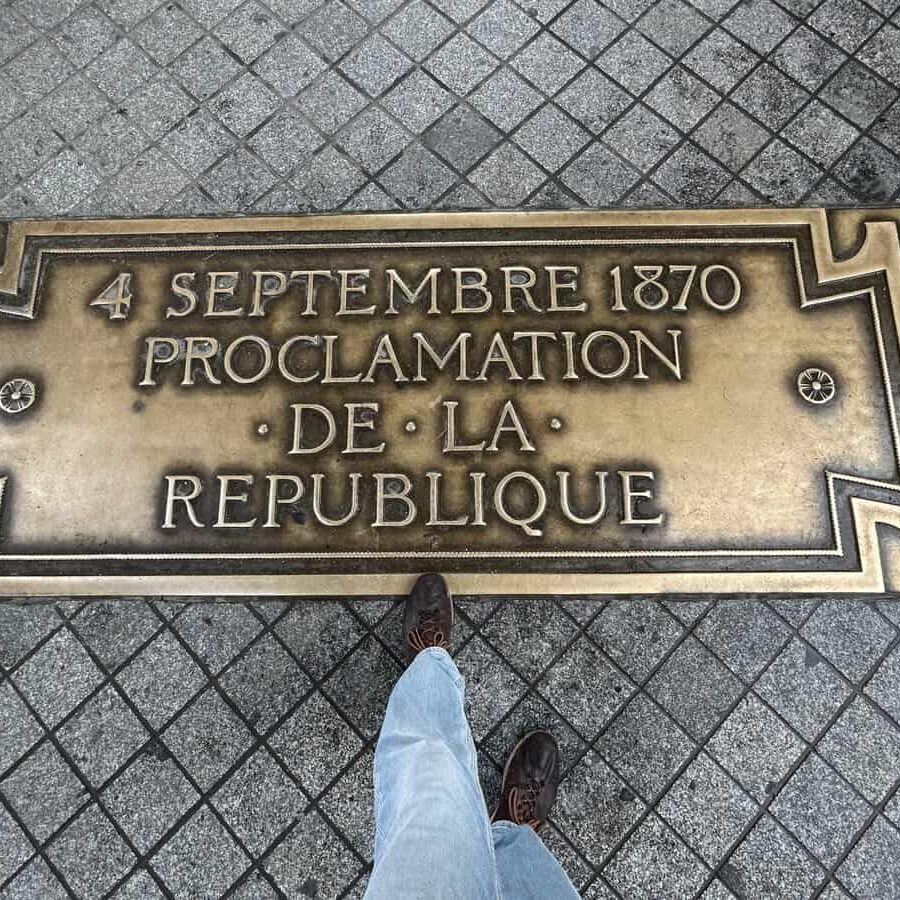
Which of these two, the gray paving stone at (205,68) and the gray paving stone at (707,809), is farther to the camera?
the gray paving stone at (205,68)

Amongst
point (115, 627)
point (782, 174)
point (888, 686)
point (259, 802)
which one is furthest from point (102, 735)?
point (782, 174)

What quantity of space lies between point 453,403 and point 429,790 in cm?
139

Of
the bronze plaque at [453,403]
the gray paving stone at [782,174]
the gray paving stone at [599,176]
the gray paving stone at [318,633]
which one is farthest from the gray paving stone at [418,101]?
the gray paving stone at [318,633]

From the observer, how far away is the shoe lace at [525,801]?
2408 mm

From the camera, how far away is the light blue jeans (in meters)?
1.80

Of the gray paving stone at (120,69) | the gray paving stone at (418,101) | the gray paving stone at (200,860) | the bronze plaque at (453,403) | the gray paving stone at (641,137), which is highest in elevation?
the gray paving stone at (120,69)

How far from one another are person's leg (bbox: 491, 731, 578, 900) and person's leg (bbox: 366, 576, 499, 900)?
218 mm

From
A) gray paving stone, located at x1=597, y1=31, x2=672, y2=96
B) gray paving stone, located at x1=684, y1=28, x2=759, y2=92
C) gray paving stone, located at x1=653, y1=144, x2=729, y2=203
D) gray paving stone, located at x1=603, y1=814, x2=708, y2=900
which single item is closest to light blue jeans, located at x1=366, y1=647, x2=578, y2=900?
gray paving stone, located at x1=603, y1=814, x2=708, y2=900

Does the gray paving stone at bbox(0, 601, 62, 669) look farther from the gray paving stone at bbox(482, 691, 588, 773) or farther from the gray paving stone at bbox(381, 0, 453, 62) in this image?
the gray paving stone at bbox(381, 0, 453, 62)

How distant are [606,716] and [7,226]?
313 centimetres

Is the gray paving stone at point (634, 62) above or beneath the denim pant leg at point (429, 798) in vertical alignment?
above

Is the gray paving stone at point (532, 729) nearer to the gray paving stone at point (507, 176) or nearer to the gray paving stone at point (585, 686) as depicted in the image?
the gray paving stone at point (585, 686)

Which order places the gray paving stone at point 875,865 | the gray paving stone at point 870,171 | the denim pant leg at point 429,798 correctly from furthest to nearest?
the gray paving stone at point 870,171 < the gray paving stone at point 875,865 < the denim pant leg at point 429,798

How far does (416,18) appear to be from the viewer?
3.30 metres
